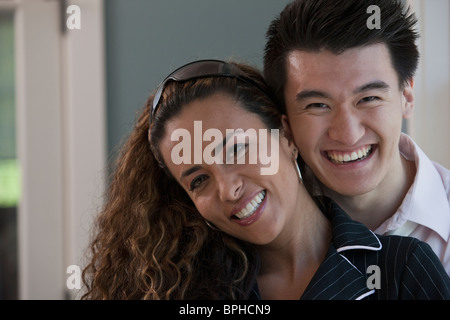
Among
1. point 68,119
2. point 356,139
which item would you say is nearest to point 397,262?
point 356,139

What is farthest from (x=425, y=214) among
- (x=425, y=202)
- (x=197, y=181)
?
(x=197, y=181)

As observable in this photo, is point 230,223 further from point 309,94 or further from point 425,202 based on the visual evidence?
point 425,202

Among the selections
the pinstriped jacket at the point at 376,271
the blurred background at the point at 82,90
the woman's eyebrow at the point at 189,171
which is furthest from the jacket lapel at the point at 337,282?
the blurred background at the point at 82,90

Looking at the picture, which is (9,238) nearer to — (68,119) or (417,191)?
(68,119)

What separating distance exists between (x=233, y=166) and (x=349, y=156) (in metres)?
0.20

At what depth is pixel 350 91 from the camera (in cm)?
91

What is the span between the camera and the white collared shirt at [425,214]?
999 mm

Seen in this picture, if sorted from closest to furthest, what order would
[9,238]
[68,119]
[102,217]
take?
[102,217]
[68,119]
[9,238]

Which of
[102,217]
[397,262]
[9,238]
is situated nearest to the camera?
[397,262]

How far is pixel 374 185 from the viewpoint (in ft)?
3.18

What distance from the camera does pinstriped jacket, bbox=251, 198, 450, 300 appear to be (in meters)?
0.83

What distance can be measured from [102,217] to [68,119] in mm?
281

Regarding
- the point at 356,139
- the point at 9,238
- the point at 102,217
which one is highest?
the point at 356,139

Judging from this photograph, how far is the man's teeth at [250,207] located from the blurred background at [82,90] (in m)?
0.28
